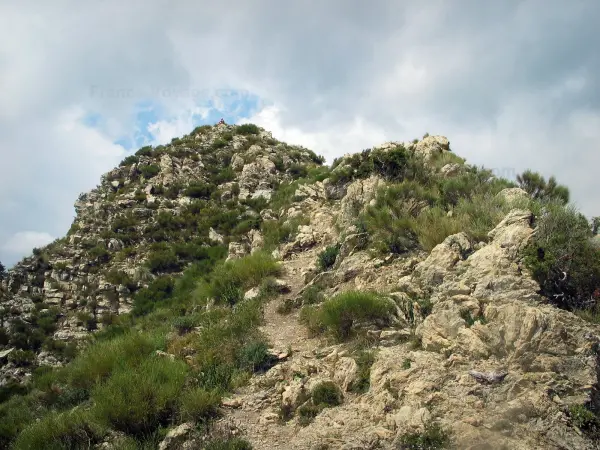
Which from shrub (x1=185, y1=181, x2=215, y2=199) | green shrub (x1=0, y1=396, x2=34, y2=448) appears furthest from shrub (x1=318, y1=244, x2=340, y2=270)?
shrub (x1=185, y1=181, x2=215, y2=199)

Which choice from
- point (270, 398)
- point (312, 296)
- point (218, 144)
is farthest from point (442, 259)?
point (218, 144)

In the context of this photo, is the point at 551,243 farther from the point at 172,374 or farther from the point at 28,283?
the point at 28,283

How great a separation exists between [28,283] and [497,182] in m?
20.2

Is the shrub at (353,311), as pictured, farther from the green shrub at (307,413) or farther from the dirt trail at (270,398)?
the green shrub at (307,413)

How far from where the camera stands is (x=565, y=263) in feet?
23.4

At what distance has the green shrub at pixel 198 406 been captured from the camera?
6.57m

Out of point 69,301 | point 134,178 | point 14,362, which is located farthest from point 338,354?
point 134,178

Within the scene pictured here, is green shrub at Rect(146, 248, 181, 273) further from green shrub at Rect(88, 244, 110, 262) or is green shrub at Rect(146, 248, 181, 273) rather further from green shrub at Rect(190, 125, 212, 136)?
green shrub at Rect(190, 125, 212, 136)

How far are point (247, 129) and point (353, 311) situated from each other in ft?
89.7

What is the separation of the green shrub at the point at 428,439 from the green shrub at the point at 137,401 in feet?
12.3

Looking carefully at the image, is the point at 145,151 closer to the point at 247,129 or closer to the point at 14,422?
the point at 247,129

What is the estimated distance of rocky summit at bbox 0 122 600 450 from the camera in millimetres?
5469

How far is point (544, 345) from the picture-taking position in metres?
5.75

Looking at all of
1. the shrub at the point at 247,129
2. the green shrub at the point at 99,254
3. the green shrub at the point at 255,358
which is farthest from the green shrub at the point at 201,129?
the green shrub at the point at 255,358
